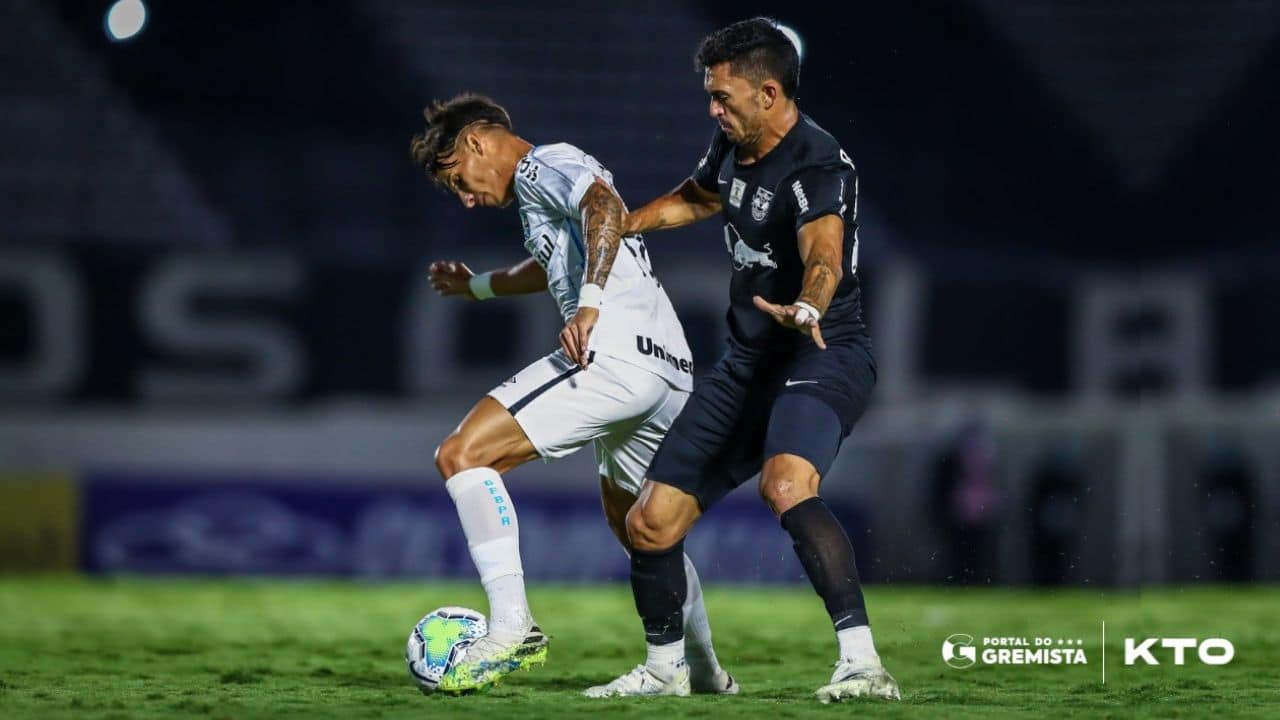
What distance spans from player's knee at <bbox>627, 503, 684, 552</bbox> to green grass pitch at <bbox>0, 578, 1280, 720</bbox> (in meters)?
0.46

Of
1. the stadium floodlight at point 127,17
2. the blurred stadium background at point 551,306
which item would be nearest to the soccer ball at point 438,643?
the blurred stadium background at point 551,306

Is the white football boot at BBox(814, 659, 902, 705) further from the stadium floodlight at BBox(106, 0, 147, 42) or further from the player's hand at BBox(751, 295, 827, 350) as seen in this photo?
the stadium floodlight at BBox(106, 0, 147, 42)

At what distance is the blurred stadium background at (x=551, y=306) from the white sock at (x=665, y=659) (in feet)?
23.0

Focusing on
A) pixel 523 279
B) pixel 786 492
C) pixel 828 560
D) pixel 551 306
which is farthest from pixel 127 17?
pixel 828 560

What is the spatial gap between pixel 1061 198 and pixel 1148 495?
441cm

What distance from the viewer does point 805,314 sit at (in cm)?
438

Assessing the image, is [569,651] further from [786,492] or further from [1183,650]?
[786,492]

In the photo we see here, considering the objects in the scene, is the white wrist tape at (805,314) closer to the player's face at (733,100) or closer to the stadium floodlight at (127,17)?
the player's face at (733,100)

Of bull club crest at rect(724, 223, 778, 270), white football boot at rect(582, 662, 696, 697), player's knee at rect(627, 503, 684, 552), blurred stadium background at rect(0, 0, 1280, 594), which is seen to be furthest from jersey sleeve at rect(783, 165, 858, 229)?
blurred stadium background at rect(0, 0, 1280, 594)

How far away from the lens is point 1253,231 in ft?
53.6

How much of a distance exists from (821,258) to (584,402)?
91 cm

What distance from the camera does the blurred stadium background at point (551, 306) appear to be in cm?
1244

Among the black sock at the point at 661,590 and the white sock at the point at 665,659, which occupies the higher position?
the black sock at the point at 661,590

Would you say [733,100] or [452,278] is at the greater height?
[733,100]
